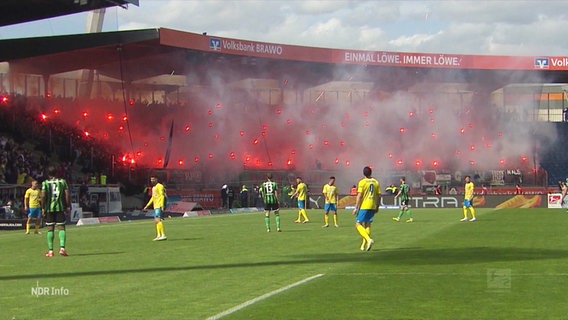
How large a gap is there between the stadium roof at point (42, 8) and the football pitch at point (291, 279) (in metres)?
25.1

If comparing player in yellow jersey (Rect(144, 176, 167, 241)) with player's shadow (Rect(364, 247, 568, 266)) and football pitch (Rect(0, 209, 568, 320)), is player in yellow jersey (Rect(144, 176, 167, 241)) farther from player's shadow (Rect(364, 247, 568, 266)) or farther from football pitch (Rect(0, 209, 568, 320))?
player's shadow (Rect(364, 247, 568, 266))

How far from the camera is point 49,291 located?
1260cm

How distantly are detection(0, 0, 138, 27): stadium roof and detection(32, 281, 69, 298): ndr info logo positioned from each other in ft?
113

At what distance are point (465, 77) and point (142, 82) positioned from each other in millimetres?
32601

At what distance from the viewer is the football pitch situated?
1048cm

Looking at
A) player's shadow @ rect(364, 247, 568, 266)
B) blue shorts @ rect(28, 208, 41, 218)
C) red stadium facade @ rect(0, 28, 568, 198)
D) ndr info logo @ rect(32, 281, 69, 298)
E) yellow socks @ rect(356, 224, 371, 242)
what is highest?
red stadium facade @ rect(0, 28, 568, 198)

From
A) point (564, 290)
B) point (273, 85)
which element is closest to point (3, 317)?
point (564, 290)

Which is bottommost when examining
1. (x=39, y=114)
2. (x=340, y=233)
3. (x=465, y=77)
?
(x=340, y=233)

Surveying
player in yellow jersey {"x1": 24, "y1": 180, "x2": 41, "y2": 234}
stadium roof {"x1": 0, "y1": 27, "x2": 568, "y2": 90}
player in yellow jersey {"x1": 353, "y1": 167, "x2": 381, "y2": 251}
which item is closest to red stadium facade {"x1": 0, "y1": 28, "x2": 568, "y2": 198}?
stadium roof {"x1": 0, "y1": 27, "x2": 568, "y2": 90}

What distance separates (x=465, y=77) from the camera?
77.4m

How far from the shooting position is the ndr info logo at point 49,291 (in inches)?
483

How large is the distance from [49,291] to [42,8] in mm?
38631

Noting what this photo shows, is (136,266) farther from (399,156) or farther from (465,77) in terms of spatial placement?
(465,77)

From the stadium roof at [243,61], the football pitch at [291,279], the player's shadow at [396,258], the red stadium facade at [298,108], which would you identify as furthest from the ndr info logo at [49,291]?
the red stadium facade at [298,108]
